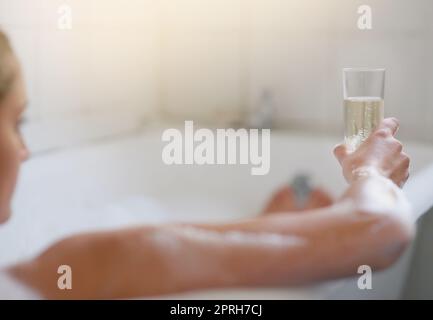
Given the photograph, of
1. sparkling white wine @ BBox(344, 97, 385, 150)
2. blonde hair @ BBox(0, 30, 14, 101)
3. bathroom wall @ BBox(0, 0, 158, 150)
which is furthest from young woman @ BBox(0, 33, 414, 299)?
bathroom wall @ BBox(0, 0, 158, 150)

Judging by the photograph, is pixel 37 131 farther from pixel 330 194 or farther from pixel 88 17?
pixel 330 194

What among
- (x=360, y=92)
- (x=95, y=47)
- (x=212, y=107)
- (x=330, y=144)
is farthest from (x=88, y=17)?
(x=360, y=92)

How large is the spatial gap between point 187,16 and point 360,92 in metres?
0.82

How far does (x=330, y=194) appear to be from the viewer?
1286 millimetres

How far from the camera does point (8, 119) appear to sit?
0.85 metres

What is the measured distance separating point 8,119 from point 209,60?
80 centimetres

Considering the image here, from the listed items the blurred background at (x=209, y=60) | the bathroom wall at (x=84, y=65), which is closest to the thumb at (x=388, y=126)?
the blurred background at (x=209, y=60)

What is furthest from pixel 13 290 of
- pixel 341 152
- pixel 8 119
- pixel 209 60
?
pixel 209 60

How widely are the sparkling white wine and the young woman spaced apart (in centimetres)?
13

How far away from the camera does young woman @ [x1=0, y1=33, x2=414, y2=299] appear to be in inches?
23.3

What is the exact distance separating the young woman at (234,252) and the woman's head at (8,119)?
0.21 metres

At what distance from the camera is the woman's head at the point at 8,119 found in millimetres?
827

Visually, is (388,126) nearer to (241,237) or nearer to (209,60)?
(241,237)

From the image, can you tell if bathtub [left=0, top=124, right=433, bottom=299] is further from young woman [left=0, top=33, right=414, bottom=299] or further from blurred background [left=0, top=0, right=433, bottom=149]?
young woman [left=0, top=33, right=414, bottom=299]
